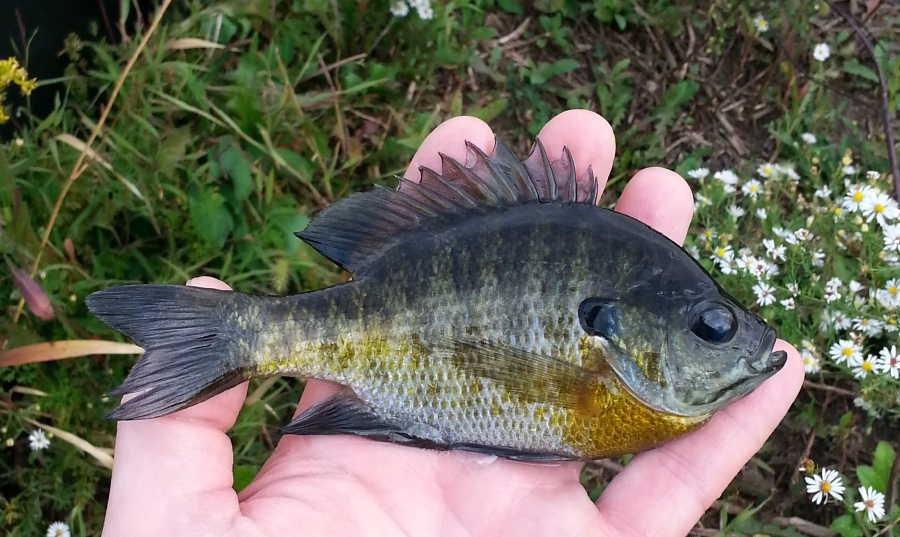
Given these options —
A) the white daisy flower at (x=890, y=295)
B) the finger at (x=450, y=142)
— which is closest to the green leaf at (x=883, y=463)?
the white daisy flower at (x=890, y=295)

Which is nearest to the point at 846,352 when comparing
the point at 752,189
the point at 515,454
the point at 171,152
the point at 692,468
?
the point at 752,189

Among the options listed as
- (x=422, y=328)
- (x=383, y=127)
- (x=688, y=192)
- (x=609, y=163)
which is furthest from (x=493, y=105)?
(x=422, y=328)

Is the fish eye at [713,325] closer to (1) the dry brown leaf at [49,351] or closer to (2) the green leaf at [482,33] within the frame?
(1) the dry brown leaf at [49,351]

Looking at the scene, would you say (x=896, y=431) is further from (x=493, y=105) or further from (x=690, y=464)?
(x=493, y=105)

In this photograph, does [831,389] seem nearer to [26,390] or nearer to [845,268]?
[845,268]

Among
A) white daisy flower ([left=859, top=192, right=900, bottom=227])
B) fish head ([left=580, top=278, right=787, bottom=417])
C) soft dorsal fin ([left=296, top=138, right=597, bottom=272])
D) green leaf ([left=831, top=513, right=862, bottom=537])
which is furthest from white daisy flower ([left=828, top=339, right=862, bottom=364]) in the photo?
A: soft dorsal fin ([left=296, top=138, right=597, bottom=272])
